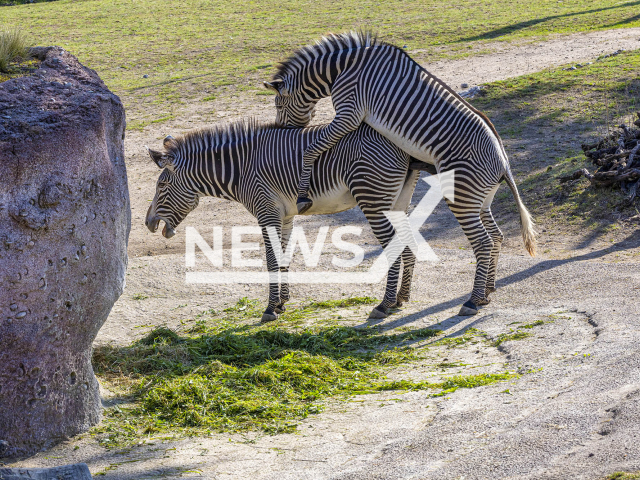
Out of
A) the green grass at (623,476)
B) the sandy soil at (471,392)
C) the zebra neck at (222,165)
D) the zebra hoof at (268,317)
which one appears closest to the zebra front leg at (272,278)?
the zebra hoof at (268,317)

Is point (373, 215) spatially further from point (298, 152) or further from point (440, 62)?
point (440, 62)

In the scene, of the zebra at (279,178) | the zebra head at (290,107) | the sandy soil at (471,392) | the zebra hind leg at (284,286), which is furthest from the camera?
the zebra head at (290,107)

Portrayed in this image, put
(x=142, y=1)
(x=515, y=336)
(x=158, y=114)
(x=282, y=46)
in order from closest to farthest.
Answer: (x=515, y=336)
(x=158, y=114)
(x=282, y=46)
(x=142, y=1)

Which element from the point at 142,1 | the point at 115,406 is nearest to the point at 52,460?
the point at 115,406

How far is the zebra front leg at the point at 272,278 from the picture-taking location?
739cm

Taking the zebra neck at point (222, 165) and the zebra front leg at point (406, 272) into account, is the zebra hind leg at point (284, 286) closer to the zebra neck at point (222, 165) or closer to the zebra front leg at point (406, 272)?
the zebra neck at point (222, 165)

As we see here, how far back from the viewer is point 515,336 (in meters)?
6.26

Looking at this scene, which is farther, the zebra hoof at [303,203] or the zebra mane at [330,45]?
the zebra mane at [330,45]

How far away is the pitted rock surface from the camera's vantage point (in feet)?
14.6

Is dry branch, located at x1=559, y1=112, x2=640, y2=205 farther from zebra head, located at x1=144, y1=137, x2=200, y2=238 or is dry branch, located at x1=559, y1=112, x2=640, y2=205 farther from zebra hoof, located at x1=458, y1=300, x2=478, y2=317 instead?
zebra head, located at x1=144, y1=137, x2=200, y2=238

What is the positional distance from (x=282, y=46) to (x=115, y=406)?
15638 millimetres

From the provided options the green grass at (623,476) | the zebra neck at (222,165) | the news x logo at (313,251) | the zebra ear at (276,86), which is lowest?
the news x logo at (313,251)

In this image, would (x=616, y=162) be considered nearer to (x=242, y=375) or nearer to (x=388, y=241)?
(x=388, y=241)

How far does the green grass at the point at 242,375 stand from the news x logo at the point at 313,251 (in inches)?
44.2
